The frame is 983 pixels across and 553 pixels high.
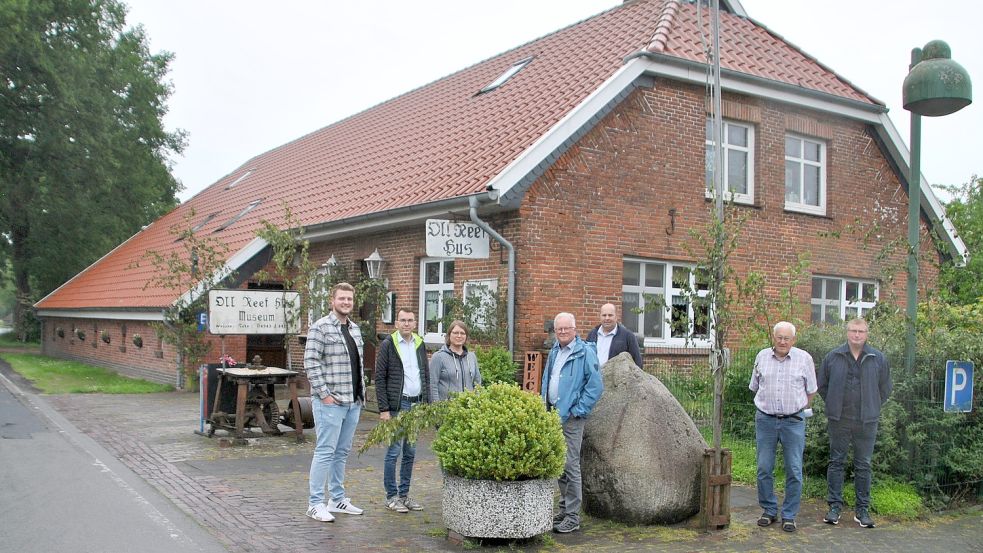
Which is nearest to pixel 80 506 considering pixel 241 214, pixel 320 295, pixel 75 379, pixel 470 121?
pixel 320 295

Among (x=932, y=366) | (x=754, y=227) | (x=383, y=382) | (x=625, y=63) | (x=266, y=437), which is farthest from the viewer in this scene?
(x=754, y=227)

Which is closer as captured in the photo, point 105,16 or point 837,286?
point 837,286

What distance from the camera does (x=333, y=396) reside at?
7.62 meters

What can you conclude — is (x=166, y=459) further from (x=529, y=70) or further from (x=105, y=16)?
(x=105, y=16)

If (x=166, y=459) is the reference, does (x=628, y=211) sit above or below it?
above

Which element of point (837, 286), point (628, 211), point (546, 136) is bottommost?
point (837, 286)

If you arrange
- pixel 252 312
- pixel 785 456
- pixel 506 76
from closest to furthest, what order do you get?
pixel 785 456
pixel 252 312
pixel 506 76

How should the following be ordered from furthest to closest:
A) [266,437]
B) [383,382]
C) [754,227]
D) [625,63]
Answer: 1. [754,227]
2. [625,63]
3. [266,437]
4. [383,382]

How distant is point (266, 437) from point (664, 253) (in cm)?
683

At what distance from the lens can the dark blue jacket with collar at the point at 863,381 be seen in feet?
25.6

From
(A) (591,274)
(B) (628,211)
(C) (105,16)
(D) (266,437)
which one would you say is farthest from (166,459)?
(C) (105,16)

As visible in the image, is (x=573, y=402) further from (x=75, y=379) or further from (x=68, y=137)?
(x=68, y=137)

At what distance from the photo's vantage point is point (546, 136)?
43.0 feet

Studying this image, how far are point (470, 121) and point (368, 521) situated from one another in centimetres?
1111
